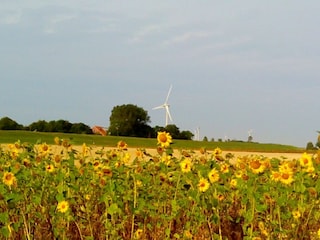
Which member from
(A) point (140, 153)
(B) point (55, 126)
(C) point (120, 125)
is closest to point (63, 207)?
(A) point (140, 153)

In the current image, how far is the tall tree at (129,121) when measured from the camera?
177ft

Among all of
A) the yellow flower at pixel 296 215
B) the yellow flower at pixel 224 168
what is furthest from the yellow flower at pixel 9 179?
the yellow flower at pixel 296 215

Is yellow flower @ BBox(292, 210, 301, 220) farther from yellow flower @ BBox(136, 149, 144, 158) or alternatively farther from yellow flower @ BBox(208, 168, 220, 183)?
yellow flower @ BBox(136, 149, 144, 158)

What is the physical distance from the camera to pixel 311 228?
481cm

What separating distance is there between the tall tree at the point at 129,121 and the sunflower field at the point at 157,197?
48.1 m

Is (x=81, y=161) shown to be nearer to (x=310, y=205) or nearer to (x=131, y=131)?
(x=310, y=205)

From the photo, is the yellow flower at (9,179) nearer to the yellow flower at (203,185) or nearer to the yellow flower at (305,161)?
the yellow flower at (203,185)

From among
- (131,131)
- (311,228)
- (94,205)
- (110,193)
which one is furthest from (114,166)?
(131,131)

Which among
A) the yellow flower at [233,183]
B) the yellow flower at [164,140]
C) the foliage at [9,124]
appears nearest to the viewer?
the yellow flower at [164,140]

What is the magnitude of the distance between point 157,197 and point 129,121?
5018cm

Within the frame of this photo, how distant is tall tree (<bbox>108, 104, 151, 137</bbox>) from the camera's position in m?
53.8

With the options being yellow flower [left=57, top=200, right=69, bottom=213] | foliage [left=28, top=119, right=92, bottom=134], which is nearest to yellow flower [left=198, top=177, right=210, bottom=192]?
yellow flower [left=57, top=200, right=69, bottom=213]

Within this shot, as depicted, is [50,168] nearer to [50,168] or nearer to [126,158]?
[50,168]

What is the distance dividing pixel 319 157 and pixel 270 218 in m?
0.52
